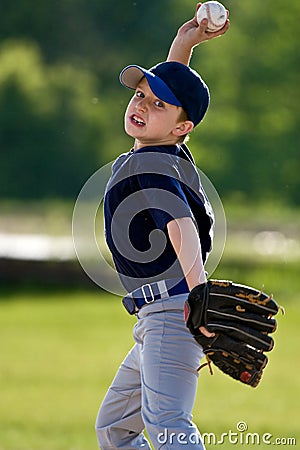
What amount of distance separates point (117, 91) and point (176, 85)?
15413 mm

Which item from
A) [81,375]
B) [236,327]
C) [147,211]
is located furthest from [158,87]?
[81,375]

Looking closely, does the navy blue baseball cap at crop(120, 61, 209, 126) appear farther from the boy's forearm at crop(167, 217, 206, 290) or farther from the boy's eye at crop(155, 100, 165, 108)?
the boy's forearm at crop(167, 217, 206, 290)

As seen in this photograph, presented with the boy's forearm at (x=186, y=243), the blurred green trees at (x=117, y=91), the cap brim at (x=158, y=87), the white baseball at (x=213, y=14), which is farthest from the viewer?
the blurred green trees at (x=117, y=91)

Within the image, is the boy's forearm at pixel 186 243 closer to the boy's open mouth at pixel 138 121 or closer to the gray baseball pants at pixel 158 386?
the gray baseball pants at pixel 158 386

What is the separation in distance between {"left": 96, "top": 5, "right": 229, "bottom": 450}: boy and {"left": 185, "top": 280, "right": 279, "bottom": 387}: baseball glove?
0.03 meters

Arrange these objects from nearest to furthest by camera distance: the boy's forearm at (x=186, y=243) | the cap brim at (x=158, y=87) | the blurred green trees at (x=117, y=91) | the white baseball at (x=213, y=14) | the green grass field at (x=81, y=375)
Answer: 1. the boy's forearm at (x=186, y=243)
2. the cap brim at (x=158, y=87)
3. the white baseball at (x=213, y=14)
4. the green grass field at (x=81, y=375)
5. the blurred green trees at (x=117, y=91)

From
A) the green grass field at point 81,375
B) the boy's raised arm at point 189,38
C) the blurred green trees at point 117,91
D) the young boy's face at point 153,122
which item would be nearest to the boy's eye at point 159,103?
the young boy's face at point 153,122

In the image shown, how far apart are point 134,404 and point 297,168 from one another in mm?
14574

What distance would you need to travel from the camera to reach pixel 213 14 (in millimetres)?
2670

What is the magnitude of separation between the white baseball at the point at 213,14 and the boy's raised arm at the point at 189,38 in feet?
0.05

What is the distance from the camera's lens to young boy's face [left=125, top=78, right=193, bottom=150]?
2.50 meters

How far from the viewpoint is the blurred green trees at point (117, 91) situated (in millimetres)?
17219

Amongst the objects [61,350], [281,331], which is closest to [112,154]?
[281,331]

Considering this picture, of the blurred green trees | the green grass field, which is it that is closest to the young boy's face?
the green grass field
